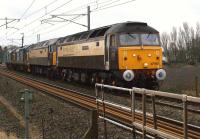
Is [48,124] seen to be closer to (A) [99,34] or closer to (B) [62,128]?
(B) [62,128]

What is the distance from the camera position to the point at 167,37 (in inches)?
4599

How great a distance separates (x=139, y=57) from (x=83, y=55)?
→ 6.01 m

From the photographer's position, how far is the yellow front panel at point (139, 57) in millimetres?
21375

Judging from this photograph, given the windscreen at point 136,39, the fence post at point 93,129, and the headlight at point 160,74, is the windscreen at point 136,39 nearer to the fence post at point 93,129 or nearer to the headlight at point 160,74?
the headlight at point 160,74

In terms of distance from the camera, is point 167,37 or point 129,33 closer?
point 129,33

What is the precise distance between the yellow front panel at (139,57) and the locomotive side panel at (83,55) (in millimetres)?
1995

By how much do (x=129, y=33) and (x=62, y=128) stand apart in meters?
9.45

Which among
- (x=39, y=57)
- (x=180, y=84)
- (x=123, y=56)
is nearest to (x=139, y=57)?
(x=123, y=56)

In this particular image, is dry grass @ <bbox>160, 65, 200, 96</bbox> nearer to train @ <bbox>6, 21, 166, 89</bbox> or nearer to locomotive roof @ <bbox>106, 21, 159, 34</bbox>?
train @ <bbox>6, 21, 166, 89</bbox>

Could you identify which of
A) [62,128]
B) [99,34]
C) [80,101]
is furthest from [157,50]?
[62,128]

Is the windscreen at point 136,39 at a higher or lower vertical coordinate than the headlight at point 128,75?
higher

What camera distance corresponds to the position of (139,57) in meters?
21.5

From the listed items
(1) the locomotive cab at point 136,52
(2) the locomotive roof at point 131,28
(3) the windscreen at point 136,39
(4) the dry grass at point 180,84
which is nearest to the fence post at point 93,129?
(1) the locomotive cab at point 136,52

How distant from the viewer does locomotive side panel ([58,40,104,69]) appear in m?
23.7
